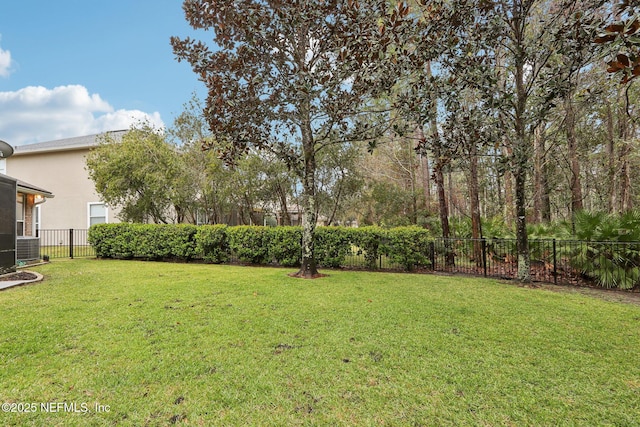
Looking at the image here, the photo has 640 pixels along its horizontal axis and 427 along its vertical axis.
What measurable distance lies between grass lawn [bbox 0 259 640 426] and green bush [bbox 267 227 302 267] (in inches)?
151

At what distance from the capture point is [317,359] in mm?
2969

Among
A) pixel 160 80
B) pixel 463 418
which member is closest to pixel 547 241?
pixel 463 418

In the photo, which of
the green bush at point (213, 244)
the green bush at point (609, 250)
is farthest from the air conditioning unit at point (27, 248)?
the green bush at point (609, 250)

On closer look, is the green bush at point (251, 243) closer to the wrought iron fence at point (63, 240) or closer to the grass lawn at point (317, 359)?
the grass lawn at point (317, 359)

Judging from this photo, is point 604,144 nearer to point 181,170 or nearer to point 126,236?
point 181,170

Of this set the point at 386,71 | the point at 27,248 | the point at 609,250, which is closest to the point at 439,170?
the point at 386,71

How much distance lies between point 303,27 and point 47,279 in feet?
26.7

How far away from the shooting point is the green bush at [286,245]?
9227 mm

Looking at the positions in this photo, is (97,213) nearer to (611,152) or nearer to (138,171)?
(138,171)

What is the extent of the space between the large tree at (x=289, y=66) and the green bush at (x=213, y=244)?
3656mm

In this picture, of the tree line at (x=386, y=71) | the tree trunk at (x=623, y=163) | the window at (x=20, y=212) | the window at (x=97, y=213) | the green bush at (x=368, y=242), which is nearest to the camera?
the tree line at (x=386, y=71)

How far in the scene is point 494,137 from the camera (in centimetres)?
641

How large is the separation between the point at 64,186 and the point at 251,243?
13198 millimetres

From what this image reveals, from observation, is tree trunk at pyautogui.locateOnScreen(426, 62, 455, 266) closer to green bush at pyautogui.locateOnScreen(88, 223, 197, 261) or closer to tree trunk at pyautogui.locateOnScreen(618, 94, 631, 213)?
tree trunk at pyautogui.locateOnScreen(618, 94, 631, 213)
